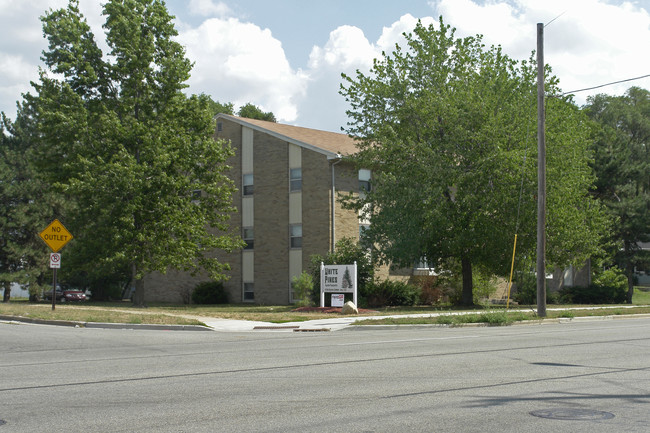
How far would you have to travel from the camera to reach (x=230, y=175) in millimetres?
40406

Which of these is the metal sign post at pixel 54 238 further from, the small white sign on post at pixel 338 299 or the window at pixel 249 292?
the window at pixel 249 292

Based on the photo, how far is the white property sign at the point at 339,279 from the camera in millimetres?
27953

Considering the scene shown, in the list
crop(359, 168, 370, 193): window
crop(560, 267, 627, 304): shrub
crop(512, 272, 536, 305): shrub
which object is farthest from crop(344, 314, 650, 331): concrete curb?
crop(359, 168, 370, 193): window

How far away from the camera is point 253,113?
67375mm

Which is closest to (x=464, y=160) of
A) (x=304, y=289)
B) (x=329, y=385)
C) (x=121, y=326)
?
(x=304, y=289)

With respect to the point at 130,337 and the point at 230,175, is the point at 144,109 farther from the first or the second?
the point at 130,337

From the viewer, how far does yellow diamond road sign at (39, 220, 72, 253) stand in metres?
25.6

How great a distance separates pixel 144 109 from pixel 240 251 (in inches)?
422

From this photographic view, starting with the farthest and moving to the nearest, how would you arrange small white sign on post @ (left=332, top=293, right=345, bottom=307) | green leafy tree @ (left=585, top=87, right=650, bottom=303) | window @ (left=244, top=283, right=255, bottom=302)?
green leafy tree @ (left=585, top=87, right=650, bottom=303) < window @ (left=244, top=283, right=255, bottom=302) < small white sign on post @ (left=332, top=293, right=345, bottom=307)

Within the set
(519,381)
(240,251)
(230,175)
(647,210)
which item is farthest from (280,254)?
(519,381)

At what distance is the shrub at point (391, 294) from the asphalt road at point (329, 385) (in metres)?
16.6

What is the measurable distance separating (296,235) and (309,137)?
19.6ft

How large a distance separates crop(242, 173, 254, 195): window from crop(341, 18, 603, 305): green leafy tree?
878cm

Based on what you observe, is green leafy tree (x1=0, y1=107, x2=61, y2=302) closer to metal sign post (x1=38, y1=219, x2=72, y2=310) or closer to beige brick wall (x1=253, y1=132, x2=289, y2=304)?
beige brick wall (x1=253, y1=132, x2=289, y2=304)
